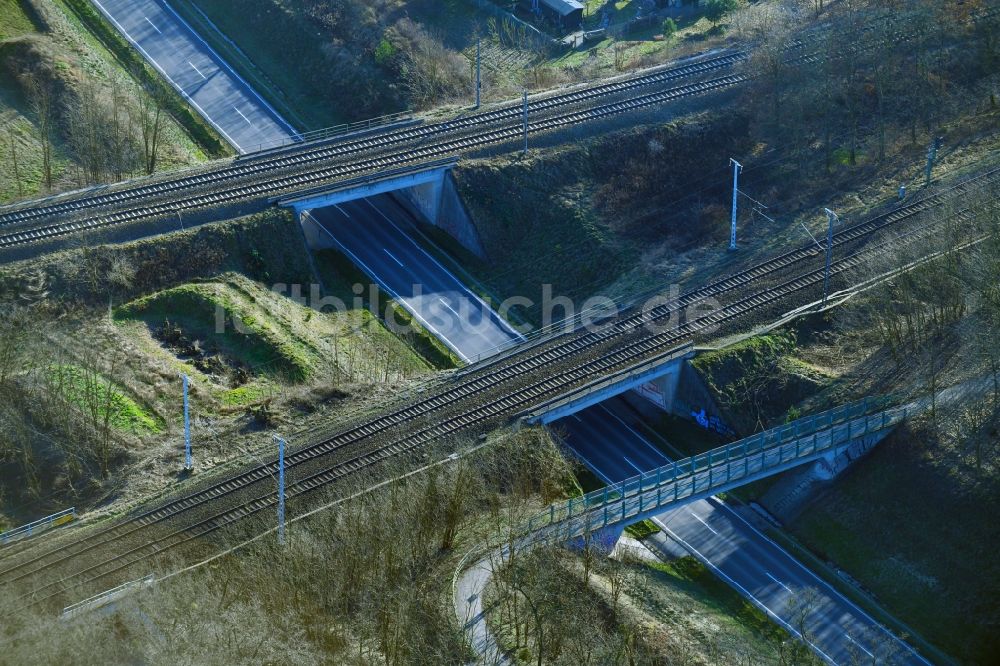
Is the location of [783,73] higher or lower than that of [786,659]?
higher

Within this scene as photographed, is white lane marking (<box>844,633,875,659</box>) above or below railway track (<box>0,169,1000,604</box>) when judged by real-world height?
below

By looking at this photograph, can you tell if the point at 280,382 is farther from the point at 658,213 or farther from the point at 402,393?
the point at 658,213

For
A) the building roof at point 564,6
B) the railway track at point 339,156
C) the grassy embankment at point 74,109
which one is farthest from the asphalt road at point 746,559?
the building roof at point 564,6

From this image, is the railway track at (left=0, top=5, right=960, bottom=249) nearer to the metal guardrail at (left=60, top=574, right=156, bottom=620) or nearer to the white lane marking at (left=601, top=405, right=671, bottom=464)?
the white lane marking at (left=601, top=405, right=671, bottom=464)

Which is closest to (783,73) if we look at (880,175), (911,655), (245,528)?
(880,175)

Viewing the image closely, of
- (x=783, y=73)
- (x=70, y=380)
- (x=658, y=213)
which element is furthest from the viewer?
(x=783, y=73)

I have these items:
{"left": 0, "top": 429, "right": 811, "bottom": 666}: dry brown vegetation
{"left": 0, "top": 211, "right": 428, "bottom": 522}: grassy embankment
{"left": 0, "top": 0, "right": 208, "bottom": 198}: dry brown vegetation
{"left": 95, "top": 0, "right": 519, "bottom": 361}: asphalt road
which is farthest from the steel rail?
{"left": 0, "top": 0, "right": 208, "bottom": 198}: dry brown vegetation

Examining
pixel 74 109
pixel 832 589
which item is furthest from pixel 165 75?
pixel 832 589

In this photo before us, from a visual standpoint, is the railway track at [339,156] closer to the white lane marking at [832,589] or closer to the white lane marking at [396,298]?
the white lane marking at [396,298]
